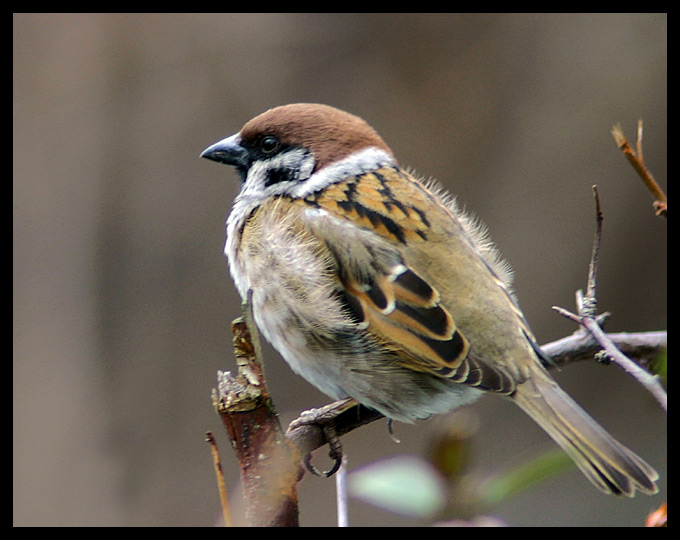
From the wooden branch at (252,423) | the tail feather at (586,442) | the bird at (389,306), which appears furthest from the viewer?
the bird at (389,306)

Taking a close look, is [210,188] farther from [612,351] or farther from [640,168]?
[612,351]

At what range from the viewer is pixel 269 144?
129 inches

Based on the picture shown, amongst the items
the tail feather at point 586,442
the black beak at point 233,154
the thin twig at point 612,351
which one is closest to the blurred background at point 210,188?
the black beak at point 233,154

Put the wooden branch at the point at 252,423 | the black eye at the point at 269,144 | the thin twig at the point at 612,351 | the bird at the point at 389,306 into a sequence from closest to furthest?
the thin twig at the point at 612,351, the wooden branch at the point at 252,423, the bird at the point at 389,306, the black eye at the point at 269,144

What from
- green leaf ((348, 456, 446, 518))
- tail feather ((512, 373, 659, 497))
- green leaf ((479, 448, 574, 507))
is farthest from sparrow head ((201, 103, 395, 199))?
green leaf ((479, 448, 574, 507))

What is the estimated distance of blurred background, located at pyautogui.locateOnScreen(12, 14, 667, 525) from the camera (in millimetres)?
5926

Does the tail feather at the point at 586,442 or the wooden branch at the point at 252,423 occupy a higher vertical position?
the wooden branch at the point at 252,423

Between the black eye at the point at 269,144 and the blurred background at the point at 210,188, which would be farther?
the blurred background at the point at 210,188

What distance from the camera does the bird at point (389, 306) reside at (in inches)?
106

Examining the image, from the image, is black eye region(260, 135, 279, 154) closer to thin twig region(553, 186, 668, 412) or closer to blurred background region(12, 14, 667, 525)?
thin twig region(553, 186, 668, 412)

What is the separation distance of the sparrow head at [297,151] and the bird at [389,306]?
74 millimetres

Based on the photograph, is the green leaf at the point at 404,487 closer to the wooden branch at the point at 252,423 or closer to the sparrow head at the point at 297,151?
the wooden branch at the point at 252,423

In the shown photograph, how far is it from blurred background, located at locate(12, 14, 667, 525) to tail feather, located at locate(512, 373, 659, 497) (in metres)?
3.37

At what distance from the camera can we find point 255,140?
3.29m
